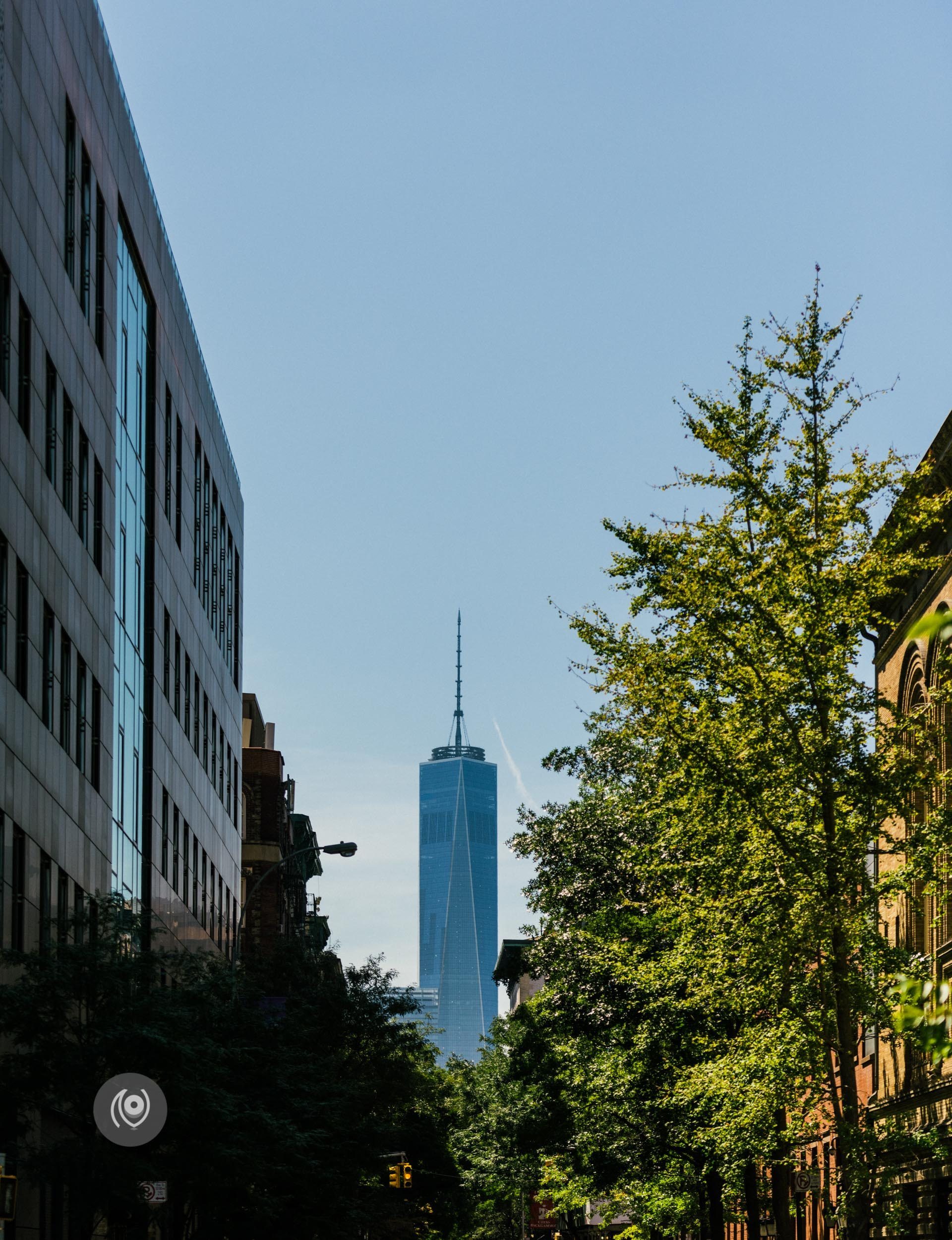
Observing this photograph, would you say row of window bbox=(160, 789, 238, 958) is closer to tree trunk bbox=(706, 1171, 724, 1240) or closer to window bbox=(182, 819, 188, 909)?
window bbox=(182, 819, 188, 909)

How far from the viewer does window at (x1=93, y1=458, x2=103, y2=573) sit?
4159 centimetres

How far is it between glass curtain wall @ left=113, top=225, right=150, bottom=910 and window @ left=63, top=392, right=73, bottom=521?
5.76 meters

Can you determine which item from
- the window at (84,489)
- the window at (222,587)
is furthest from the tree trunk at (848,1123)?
the window at (222,587)

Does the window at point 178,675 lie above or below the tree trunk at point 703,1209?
above

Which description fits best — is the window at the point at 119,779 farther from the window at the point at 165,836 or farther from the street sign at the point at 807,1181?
the street sign at the point at 807,1181

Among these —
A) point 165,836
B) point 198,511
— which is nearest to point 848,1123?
point 165,836

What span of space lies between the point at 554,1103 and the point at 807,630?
3550 cm

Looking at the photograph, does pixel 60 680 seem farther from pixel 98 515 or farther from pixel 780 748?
pixel 780 748

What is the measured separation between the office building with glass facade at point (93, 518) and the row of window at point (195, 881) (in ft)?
0.61

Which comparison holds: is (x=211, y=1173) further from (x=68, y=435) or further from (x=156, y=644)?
(x=156, y=644)

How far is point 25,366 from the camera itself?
34250 millimetres

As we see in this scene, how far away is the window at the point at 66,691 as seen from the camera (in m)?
37.0

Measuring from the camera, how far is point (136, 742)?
47781mm

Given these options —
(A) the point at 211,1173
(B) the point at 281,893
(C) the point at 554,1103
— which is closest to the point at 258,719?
(B) the point at 281,893
